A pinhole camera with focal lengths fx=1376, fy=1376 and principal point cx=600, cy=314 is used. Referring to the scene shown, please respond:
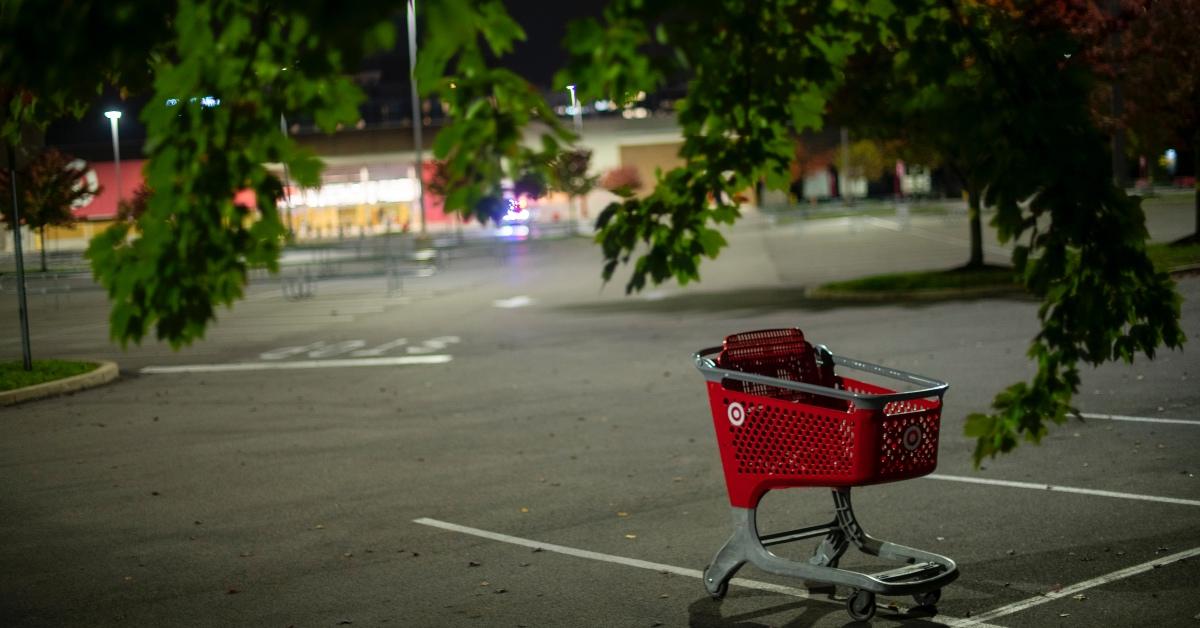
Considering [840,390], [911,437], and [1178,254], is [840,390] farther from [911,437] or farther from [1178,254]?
[1178,254]

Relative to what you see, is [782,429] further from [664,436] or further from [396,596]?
[664,436]

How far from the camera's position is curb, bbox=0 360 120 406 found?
1396 cm

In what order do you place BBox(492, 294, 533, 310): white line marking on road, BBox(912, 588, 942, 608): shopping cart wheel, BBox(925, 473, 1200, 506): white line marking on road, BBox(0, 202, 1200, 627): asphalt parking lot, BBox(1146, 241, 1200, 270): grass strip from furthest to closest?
BBox(492, 294, 533, 310): white line marking on road
BBox(1146, 241, 1200, 270): grass strip
BBox(925, 473, 1200, 506): white line marking on road
BBox(0, 202, 1200, 627): asphalt parking lot
BBox(912, 588, 942, 608): shopping cart wheel

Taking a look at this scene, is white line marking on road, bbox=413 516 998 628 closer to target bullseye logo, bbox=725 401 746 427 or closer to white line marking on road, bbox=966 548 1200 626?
white line marking on road, bbox=966 548 1200 626

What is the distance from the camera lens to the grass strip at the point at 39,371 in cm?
1454

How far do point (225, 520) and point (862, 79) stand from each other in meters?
16.5

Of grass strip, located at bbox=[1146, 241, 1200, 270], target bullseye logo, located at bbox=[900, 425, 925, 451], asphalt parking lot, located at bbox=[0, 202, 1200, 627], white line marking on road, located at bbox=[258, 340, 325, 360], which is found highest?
target bullseye logo, located at bbox=[900, 425, 925, 451]

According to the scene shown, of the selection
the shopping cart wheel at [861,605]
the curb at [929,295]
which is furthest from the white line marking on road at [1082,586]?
the curb at [929,295]

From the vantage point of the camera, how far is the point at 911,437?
5.89m

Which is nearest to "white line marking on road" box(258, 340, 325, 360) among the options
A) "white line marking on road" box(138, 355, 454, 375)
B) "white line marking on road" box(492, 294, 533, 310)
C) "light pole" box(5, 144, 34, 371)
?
"white line marking on road" box(138, 355, 454, 375)

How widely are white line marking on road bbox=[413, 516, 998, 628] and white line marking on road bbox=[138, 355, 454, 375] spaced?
332 inches

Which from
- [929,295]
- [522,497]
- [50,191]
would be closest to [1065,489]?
[522,497]

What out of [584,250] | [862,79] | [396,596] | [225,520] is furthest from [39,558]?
[584,250]

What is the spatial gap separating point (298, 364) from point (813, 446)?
1170 cm
